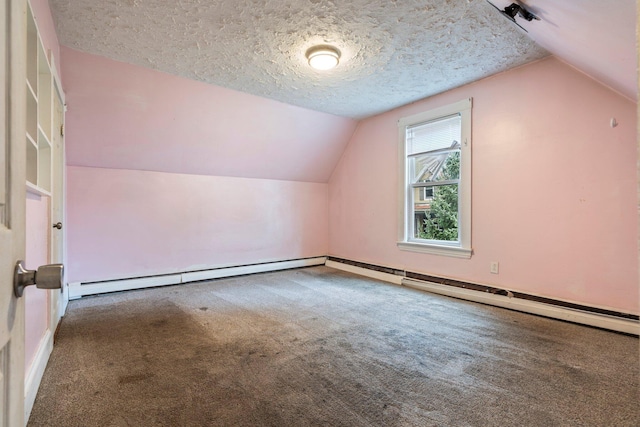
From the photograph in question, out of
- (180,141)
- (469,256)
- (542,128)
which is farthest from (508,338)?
(180,141)

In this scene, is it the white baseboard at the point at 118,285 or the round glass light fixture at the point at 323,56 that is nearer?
the round glass light fixture at the point at 323,56

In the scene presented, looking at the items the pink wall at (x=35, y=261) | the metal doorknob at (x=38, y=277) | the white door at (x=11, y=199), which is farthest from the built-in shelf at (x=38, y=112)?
the metal doorknob at (x=38, y=277)

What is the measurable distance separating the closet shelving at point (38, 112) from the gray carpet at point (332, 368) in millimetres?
1202

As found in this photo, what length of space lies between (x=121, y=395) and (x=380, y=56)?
3214mm

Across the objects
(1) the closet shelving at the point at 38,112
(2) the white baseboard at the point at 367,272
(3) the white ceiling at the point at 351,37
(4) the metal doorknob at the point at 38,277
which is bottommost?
(2) the white baseboard at the point at 367,272

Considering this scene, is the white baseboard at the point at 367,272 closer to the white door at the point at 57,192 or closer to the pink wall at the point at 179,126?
the pink wall at the point at 179,126

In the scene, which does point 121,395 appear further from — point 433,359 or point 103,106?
point 103,106

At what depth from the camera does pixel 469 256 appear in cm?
355

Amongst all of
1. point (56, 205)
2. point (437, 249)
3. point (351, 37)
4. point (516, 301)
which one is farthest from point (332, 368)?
point (56, 205)

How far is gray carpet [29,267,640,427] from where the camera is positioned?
1.55m

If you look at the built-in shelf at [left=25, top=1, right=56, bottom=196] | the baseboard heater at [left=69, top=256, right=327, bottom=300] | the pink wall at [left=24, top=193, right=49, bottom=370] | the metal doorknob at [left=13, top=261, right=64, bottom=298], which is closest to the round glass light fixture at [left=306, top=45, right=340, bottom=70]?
the built-in shelf at [left=25, top=1, right=56, bottom=196]

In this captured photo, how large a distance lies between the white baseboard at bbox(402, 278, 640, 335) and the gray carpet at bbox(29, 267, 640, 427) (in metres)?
0.10

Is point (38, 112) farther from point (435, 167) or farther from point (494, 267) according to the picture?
point (494, 267)

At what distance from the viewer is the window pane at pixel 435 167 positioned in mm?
3820
